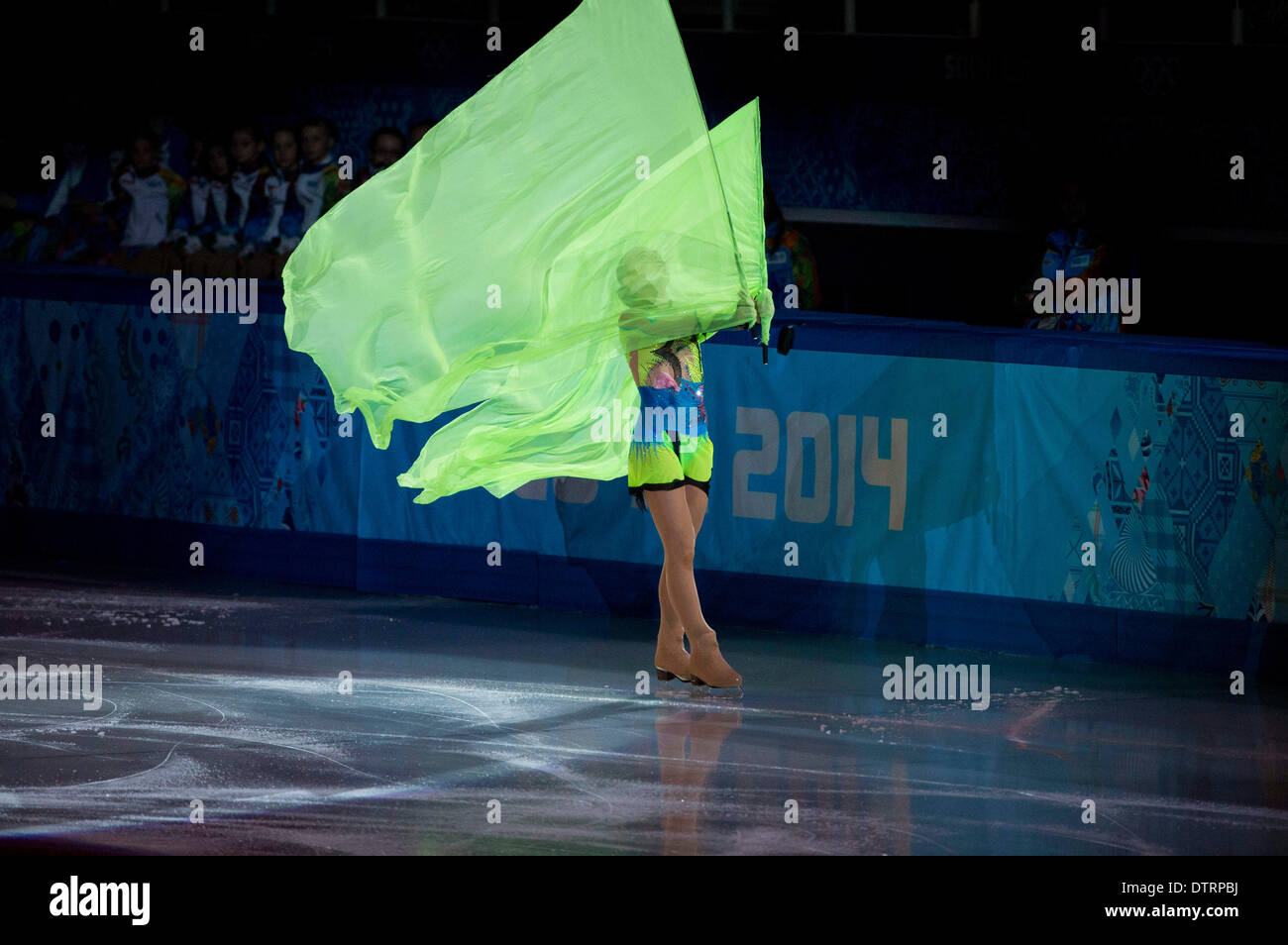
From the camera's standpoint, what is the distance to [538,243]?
949 cm

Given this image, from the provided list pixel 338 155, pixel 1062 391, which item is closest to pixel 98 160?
pixel 338 155

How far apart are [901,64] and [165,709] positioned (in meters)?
9.31

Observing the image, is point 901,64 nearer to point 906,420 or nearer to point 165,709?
point 906,420

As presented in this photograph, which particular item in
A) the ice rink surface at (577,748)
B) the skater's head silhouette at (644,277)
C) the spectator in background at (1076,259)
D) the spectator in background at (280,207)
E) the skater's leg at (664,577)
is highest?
the spectator in background at (280,207)

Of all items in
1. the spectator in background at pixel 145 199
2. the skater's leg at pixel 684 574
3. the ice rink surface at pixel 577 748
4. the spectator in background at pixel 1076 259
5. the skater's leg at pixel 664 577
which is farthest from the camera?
the spectator in background at pixel 145 199

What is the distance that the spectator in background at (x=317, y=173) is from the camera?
15.4 metres

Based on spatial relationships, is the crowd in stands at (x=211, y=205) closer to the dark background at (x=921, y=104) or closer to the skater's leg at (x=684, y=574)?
the dark background at (x=921, y=104)

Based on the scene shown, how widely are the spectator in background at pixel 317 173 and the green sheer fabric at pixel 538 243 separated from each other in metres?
5.54

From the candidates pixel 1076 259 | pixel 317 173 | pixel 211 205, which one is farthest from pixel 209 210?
pixel 1076 259

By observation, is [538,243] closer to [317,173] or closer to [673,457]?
[673,457]

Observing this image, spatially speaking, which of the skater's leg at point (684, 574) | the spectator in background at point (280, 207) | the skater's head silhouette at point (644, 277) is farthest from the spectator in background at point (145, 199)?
the skater's leg at point (684, 574)

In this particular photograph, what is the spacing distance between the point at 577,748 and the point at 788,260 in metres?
5.96

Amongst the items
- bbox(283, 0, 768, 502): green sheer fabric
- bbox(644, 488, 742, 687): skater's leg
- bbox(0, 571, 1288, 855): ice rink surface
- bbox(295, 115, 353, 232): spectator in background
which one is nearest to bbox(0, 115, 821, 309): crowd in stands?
bbox(295, 115, 353, 232): spectator in background

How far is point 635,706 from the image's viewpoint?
936cm
